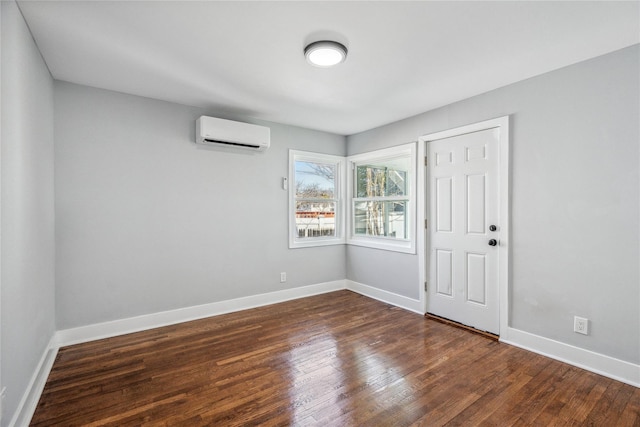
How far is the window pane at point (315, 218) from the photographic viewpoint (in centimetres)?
447

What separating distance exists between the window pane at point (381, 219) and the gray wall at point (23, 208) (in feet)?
12.1

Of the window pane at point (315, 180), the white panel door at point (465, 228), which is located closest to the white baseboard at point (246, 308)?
the white panel door at point (465, 228)

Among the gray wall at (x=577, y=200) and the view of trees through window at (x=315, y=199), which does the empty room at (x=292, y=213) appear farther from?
the view of trees through window at (x=315, y=199)

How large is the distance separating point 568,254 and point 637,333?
668 millimetres

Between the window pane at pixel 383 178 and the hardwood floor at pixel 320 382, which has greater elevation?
the window pane at pixel 383 178

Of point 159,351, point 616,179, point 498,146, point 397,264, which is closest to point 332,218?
point 397,264

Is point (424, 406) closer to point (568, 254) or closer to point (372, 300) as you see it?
point (568, 254)

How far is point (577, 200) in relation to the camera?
2469mm

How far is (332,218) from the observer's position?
482cm

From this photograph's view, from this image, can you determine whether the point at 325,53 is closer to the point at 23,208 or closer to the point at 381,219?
the point at 23,208

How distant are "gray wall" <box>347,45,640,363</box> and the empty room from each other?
0.02m

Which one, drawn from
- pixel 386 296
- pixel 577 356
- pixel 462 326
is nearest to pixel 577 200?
pixel 577 356

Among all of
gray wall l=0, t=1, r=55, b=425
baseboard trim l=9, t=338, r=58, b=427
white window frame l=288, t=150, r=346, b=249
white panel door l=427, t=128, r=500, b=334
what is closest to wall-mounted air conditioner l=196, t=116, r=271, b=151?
white window frame l=288, t=150, r=346, b=249

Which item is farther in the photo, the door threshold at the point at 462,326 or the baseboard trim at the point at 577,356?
the door threshold at the point at 462,326
